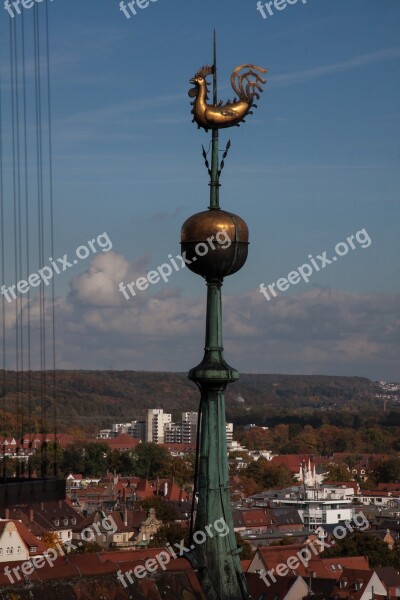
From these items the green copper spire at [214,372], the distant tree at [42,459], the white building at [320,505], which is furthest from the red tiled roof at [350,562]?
the green copper spire at [214,372]

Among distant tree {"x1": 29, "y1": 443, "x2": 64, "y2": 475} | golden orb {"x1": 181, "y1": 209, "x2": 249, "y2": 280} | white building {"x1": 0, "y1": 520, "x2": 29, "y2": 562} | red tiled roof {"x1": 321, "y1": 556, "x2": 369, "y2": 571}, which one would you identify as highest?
golden orb {"x1": 181, "y1": 209, "x2": 249, "y2": 280}

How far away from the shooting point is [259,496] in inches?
6855

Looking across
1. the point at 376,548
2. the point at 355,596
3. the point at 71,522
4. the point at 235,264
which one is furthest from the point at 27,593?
the point at 71,522

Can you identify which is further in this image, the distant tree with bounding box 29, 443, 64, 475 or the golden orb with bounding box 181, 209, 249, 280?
the distant tree with bounding box 29, 443, 64, 475

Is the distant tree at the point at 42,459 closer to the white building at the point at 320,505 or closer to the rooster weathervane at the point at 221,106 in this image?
the rooster weathervane at the point at 221,106

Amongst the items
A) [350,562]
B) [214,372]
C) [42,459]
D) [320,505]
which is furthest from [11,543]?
[214,372]

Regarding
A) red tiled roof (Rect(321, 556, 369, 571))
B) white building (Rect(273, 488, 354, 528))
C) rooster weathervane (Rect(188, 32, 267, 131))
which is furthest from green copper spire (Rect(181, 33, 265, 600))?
white building (Rect(273, 488, 354, 528))

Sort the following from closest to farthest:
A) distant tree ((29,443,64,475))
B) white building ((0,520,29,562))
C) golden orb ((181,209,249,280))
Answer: golden orb ((181,209,249,280)) → distant tree ((29,443,64,475)) → white building ((0,520,29,562))

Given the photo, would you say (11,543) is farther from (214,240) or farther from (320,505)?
(214,240)

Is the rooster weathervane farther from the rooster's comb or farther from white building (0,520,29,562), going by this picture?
white building (0,520,29,562)

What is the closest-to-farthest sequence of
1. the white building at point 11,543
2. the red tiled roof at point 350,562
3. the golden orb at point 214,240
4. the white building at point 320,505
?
1. the golden orb at point 214,240
2. the red tiled roof at point 350,562
3. the white building at point 11,543
4. the white building at point 320,505

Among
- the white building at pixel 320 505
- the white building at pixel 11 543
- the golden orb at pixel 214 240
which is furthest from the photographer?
the white building at pixel 320 505

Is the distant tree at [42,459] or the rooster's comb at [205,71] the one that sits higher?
the rooster's comb at [205,71]

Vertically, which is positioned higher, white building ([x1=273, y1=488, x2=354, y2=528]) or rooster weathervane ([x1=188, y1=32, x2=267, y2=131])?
rooster weathervane ([x1=188, y1=32, x2=267, y2=131])
